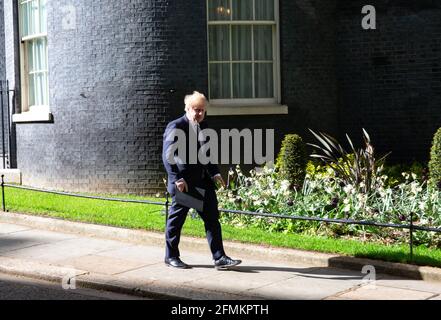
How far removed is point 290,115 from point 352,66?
1.76 m

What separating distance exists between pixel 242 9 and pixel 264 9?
431 millimetres

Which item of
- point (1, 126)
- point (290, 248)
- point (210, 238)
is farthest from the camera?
point (1, 126)

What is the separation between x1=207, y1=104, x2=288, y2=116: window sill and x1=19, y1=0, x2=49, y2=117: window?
11.7ft

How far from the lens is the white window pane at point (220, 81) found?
47.6ft

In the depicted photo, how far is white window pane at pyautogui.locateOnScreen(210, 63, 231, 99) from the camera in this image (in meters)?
14.5

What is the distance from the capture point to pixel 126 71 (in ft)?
46.4

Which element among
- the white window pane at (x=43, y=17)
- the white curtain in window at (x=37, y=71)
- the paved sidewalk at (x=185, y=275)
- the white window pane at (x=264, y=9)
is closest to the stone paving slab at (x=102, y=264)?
the paved sidewalk at (x=185, y=275)

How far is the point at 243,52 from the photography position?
575 inches

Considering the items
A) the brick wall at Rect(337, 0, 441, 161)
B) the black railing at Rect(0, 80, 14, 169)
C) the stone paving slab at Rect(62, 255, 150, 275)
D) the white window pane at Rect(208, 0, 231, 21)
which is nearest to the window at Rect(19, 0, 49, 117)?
the black railing at Rect(0, 80, 14, 169)

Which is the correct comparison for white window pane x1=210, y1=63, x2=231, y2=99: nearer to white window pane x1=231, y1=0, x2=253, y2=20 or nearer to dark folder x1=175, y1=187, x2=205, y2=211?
white window pane x1=231, y1=0, x2=253, y2=20

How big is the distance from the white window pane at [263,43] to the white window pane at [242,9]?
11.2 inches
